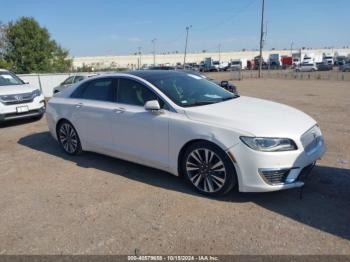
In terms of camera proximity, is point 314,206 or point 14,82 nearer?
point 314,206

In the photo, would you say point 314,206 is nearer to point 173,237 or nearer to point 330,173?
point 330,173

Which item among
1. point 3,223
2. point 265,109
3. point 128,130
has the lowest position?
point 3,223

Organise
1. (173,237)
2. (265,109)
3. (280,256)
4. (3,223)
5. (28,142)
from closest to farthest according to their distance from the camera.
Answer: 1. (280,256)
2. (173,237)
3. (3,223)
4. (265,109)
5. (28,142)

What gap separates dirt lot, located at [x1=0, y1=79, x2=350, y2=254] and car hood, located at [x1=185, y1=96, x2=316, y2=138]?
86 cm

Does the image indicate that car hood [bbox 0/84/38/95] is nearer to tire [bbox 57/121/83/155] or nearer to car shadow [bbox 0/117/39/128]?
car shadow [bbox 0/117/39/128]

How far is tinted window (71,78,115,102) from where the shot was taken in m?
5.58

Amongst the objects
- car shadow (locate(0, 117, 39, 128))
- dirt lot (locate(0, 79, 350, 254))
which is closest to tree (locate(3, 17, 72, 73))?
car shadow (locate(0, 117, 39, 128))

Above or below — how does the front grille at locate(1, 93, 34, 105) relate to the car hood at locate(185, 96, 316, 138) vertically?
below

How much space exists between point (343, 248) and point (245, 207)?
3.80ft

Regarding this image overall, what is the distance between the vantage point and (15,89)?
9.71m

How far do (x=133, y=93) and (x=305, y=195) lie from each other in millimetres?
2788

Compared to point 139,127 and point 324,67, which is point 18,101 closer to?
point 139,127

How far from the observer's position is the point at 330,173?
198 inches

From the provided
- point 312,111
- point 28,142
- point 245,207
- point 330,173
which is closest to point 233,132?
A: point 245,207
